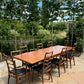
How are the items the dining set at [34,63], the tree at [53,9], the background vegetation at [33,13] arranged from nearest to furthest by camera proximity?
the dining set at [34,63] → the background vegetation at [33,13] → the tree at [53,9]

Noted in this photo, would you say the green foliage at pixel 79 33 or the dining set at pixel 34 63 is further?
the green foliage at pixel 79 33

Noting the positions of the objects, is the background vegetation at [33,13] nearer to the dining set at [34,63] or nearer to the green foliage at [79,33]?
the green foliage at [79,33]

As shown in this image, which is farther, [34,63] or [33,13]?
[33,13]

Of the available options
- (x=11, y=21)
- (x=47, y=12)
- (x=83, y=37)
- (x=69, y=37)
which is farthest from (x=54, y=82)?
(x=69, y=37)

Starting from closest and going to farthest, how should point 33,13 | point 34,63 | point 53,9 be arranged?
point 34,63, point 33,13, point 53,9

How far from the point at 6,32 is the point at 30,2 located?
2.25m

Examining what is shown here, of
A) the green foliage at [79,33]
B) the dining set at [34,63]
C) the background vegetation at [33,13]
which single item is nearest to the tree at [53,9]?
the background vegetation at [33,13]

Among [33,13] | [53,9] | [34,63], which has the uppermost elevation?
[53,9]

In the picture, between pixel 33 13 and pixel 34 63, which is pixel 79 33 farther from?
pixel 34 63

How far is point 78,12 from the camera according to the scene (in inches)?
169

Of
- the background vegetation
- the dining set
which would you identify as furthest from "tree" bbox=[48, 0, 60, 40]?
the dining set

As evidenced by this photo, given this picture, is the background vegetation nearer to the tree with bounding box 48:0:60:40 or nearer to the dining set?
the tree with bounding box 48:0:60:40

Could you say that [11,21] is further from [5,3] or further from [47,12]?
[47,12]

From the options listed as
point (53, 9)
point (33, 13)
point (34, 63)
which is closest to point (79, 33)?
point (53, 9)
